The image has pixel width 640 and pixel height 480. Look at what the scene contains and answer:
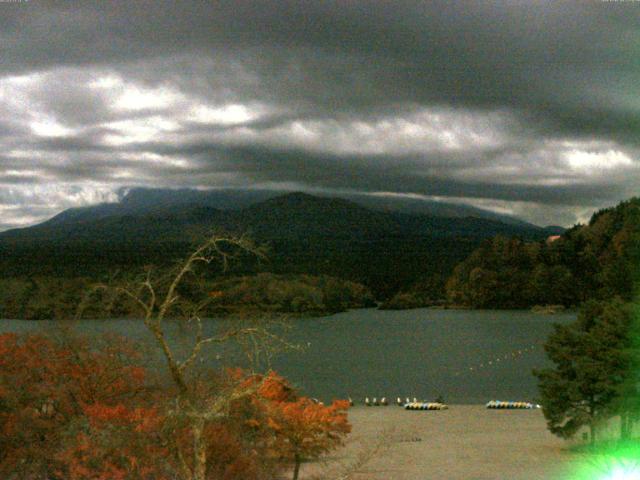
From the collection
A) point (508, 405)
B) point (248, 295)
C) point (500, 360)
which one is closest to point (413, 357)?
point (500, 360)

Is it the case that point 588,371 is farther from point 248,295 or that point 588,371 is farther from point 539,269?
point 539,269

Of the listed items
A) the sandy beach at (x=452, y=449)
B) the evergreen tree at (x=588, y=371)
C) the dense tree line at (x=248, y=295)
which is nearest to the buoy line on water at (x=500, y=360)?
the sandy beach at (x=452, y=449)

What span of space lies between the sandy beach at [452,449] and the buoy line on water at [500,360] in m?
21.3

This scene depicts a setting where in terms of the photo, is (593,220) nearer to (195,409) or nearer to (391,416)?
(391,416)

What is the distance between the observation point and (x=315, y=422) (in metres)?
21.1

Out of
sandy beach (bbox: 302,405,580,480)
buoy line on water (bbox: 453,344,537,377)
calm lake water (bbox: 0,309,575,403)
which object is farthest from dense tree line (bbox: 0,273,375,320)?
sandy beach (bbox: 302,405,580,480)

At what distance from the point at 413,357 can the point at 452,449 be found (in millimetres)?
45026

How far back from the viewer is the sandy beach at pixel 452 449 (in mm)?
22469

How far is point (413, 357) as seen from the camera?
7244cm

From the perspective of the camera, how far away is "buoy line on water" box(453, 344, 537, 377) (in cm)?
6269

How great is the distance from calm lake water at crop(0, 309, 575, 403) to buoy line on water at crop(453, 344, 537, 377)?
0.09 m

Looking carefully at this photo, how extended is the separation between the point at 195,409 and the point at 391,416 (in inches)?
1260

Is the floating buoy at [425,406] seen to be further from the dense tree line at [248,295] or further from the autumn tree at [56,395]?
the dense tree line at [248,295]

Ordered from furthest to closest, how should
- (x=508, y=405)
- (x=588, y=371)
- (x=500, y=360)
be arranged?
(x=500, y=360)
(x=508, y=405)
(x=588, y=371)
